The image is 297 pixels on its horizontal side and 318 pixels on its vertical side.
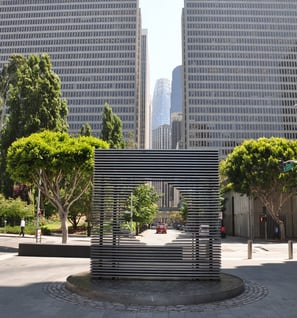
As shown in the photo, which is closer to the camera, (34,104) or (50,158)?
(50,158)

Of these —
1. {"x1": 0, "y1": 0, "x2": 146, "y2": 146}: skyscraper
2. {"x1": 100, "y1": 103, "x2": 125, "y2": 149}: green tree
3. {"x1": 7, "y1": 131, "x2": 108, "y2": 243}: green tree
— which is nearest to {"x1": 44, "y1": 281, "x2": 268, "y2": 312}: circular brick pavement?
{"x1": 7, "y1": 131, "x2": 108, "y2": 243}: green tree

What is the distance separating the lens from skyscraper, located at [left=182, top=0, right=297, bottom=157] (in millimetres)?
126062

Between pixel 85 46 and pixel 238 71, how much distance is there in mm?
53633

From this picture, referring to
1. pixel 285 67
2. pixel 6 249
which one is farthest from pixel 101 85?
pixel 6 249

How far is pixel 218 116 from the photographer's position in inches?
4973

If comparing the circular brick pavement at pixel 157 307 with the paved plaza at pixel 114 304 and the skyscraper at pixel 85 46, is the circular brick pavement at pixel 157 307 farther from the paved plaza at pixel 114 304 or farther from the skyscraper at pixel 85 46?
the skyscraper at pixel 85 46

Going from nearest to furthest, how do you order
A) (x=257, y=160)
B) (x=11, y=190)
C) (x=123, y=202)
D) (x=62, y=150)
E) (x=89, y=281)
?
1. (x=89, y=281)
2. (x=123, y=202)
3. (x=62, y=150)
4. (x=257, y=160)
5. (x=11, y=190)

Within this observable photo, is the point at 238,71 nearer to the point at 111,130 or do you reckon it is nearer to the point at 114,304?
the point at 111,130

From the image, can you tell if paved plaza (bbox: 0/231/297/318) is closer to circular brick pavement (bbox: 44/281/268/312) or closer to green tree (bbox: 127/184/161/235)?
circular brick pavement (bbox: 44/281/268/312)

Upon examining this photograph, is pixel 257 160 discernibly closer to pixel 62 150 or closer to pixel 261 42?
pixel 62 150

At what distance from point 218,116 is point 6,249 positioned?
110m

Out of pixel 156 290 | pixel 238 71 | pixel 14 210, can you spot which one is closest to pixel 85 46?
pixel 238 71

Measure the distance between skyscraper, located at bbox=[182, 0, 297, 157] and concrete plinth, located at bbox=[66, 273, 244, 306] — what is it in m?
117

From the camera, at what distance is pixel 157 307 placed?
8.23 metres
